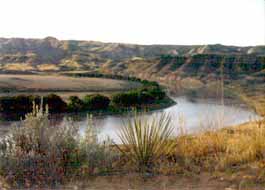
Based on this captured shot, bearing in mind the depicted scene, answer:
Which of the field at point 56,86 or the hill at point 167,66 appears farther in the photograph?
the hill at point 167,66

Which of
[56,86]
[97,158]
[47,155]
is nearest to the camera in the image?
[47,155]

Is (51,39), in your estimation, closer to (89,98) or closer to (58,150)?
(89,98)

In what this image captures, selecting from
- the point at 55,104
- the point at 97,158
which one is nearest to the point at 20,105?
the point at 55,104

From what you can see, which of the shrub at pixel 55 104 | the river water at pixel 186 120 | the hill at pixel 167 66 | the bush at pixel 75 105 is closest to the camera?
the river water at pixel 186 120

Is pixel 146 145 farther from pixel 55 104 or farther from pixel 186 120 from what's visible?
pixel 55 104

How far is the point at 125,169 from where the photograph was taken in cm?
563

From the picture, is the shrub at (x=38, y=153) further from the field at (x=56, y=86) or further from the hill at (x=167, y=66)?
the field at (x=56, y=86)

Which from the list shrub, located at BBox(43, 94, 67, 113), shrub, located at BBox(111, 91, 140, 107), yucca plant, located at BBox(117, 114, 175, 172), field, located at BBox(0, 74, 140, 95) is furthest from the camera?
field, located at BBox(0, 74, 140, 95)

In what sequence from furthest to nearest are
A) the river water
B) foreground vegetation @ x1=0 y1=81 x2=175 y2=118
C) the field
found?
the field
foreground vegetation @ x1=0 y1=81 x2=175 y2=118
the river water

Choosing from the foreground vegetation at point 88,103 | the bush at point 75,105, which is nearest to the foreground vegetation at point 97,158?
the foreground vegetation at point 88,103

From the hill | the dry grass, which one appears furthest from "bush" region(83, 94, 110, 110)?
the dry grass

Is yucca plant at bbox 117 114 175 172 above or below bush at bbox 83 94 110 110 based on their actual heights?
above

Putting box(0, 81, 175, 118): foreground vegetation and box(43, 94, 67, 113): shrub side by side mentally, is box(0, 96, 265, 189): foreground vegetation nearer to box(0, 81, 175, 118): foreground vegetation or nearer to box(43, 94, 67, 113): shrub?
box(0, 81, 175, 118): foreground vegetation

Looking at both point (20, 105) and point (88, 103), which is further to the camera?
point (88, 103)
